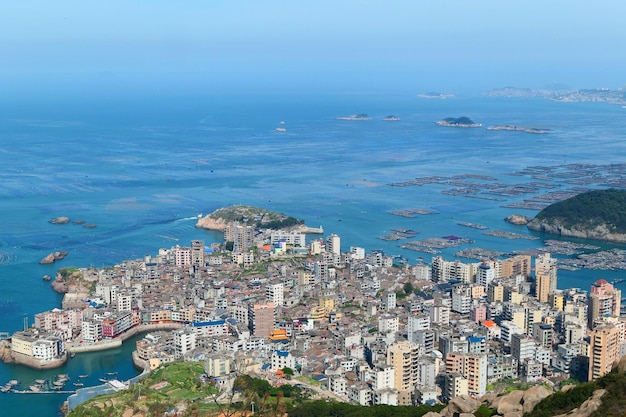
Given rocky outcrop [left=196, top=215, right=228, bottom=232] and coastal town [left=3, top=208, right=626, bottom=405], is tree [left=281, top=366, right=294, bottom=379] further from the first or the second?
rocky outcrop [left=196, top=215, right=228, bottom=232]

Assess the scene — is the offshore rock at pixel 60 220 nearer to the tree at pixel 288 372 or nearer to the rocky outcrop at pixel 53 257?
the rocky outcrop at pixel 53 257

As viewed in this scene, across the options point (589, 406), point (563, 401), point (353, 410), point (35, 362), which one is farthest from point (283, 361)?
point (589, 406)

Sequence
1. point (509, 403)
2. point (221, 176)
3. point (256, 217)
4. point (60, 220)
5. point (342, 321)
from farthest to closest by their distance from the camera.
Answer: point (221, 176) → point (256, 217) → point (60, 220) → point (342, 321) → point (509, 403)

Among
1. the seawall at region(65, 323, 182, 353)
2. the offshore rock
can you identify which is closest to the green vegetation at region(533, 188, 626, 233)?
the seawall at region(65, 323, 182, 353)

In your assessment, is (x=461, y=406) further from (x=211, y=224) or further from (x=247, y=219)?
(x=211, y=224)

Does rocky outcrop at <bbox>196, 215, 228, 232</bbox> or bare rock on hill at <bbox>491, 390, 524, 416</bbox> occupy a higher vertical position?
bare rock on hill at <bbox>491, 390, 524, 416</bbox>

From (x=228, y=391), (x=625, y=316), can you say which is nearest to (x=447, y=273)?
(x=625, y=316)

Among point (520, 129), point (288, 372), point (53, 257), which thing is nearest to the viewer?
point (288, 372)

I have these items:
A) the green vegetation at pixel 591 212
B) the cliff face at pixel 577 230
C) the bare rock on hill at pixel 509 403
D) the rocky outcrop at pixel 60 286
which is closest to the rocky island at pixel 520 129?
the green vegetation at pixel 591 212
